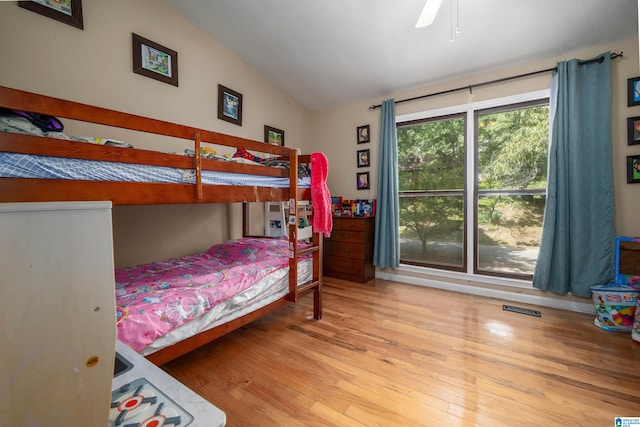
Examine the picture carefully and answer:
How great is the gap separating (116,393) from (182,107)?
2.65 metres

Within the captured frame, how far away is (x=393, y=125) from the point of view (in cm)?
324

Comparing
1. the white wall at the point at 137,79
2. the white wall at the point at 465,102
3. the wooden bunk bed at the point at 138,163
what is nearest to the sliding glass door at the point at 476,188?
the white wall at the point at 465,102

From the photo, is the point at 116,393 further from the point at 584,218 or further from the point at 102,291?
the point at 584,218

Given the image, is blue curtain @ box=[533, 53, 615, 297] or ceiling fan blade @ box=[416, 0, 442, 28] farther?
blue curtain @ box=[533, 53, 615, 297]

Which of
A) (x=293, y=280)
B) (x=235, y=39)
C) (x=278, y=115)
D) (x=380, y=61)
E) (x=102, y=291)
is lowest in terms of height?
(x=293, y=280)

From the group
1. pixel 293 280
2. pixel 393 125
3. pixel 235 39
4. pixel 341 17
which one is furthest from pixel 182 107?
pixel 393 125

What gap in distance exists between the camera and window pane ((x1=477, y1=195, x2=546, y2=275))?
2.69 metres

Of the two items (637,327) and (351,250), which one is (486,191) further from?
(351,250)

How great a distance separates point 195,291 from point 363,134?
2.87m

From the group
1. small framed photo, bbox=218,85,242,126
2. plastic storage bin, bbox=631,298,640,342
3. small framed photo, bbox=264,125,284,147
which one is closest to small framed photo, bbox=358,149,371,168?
small framed photo, bbox=264,125,284,147

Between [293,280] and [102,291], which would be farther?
[293,280]

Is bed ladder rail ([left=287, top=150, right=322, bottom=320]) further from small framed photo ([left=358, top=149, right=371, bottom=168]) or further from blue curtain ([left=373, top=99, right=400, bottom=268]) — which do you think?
small framed photo ([left=358, top=149, right=371, bottom=168])

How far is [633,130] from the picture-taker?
84.7 inches

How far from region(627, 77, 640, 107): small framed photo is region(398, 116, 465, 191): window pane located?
4.05 ft
